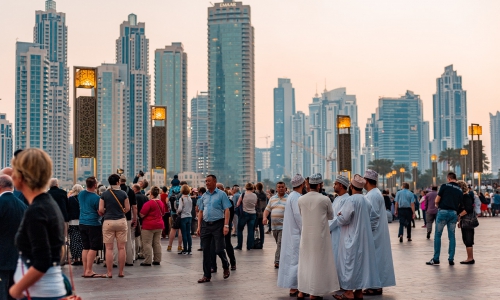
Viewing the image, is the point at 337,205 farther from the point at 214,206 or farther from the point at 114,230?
the point at 114,230

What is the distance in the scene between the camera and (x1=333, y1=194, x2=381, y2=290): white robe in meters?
9.89

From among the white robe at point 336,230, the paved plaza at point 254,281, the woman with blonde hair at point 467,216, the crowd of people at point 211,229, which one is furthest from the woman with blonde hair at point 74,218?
the woman with blonde hair at point 467,216

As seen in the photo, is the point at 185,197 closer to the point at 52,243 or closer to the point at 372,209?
the point at 372,209

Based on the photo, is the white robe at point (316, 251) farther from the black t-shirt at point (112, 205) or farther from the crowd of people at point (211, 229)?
the black t-shirt at point (112, 205)

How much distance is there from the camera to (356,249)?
32.6 ft

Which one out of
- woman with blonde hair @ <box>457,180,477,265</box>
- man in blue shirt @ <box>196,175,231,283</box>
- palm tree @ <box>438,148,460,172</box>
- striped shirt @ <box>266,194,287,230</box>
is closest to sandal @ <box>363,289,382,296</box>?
man in blue shirt @ <box>196,175,231,283</box>

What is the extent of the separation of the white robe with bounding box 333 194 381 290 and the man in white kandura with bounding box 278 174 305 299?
66cm

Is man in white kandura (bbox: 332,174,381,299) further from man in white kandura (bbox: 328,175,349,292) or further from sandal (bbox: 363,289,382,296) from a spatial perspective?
sandal (bbox: 363,289,382,296)

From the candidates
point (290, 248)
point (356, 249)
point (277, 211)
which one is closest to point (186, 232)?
point (277, 211)

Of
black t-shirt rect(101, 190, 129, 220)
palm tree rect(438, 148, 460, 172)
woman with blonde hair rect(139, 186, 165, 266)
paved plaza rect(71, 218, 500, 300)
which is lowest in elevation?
paved plaza rect(71, 218, 500, 300)

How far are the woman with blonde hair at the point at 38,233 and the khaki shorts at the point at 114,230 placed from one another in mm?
8432

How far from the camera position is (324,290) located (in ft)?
31.1

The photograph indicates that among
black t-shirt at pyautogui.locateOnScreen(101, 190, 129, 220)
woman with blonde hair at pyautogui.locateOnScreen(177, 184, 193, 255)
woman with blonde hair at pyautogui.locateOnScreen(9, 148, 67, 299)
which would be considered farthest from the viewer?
woman with blonde hair at pyautogui.locateOnScreen(177, 184, 193, 255)

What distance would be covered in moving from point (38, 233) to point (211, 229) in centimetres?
796
